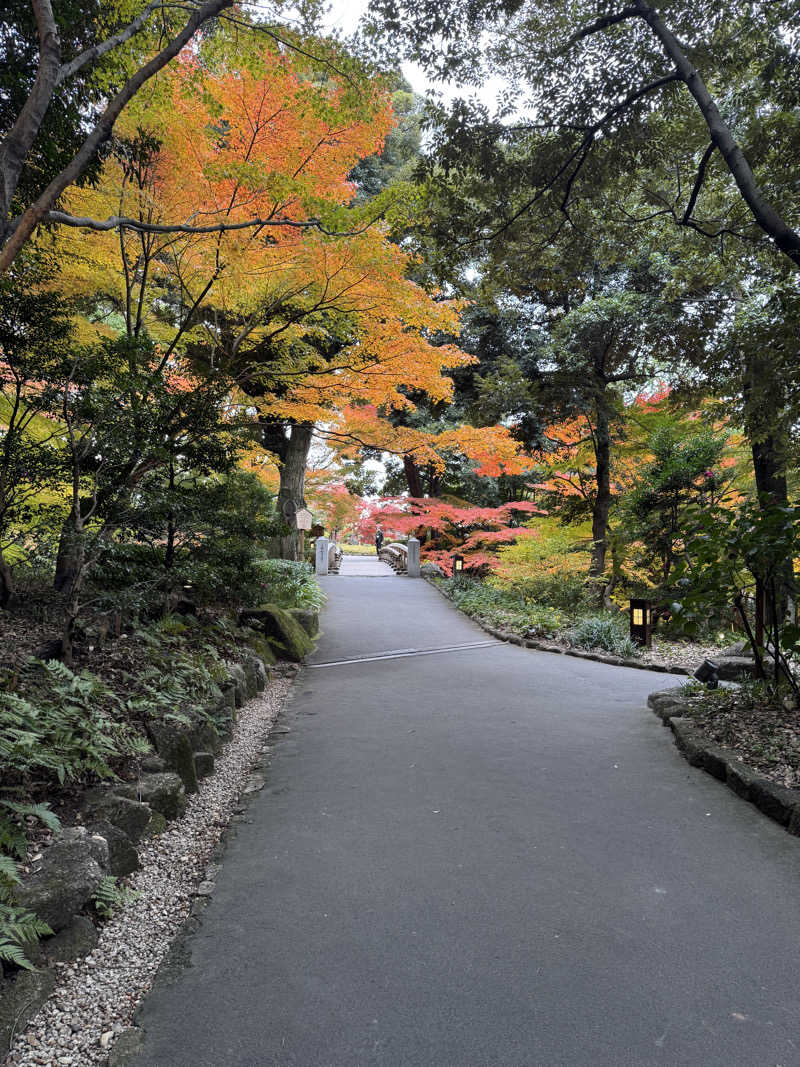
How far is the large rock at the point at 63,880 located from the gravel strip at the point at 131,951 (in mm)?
175

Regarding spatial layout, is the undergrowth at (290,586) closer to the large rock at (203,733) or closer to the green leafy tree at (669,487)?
the large rock at (203,733)

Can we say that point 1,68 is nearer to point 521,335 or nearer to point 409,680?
point 409,680

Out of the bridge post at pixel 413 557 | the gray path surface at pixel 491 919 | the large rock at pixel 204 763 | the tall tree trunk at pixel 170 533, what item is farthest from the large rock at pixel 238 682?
the bridge post at pixel 413 557

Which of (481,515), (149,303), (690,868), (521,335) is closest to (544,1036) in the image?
(690,868)

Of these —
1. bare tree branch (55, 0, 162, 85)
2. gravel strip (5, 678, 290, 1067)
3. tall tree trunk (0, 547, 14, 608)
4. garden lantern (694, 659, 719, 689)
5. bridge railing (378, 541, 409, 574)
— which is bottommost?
gravel strip (5, 678, 290, 1067)

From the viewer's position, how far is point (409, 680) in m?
→ 6.72

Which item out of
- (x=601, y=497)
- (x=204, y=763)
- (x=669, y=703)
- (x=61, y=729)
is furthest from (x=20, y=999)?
(x=601, y=497)

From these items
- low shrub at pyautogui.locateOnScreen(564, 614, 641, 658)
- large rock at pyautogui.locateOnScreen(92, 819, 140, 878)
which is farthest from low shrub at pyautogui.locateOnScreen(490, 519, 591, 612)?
large rock at pyautogui.locateOnScreen(92, 819, 140, 878)

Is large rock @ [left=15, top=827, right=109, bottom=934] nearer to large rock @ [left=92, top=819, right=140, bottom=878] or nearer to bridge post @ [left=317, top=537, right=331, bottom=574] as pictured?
large rock @ [left=92, top=819, right=140, bottom=878]

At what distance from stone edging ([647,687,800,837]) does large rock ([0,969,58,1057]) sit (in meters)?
3.48

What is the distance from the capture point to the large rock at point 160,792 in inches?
113

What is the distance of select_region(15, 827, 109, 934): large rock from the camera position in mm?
1968

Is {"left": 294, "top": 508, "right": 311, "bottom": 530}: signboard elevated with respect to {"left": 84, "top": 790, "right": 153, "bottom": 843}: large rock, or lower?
elevated

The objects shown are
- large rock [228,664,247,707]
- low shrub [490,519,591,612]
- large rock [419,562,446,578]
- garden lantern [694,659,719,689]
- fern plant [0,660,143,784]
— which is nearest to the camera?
fern plant [0,660,143,784]
